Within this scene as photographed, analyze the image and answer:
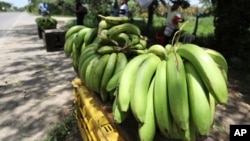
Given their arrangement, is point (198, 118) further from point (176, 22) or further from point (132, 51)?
point (176, 22)

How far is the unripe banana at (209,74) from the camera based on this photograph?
154 centimetres

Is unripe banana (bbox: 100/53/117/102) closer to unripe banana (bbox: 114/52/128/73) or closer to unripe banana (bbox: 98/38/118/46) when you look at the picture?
unripe banana (bbox: 114/52/128/73)

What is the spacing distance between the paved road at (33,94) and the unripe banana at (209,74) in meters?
2.89

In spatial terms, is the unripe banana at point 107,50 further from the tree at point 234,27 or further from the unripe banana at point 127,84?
the tree at point 234,27

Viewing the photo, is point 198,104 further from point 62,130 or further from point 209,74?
point 62,130

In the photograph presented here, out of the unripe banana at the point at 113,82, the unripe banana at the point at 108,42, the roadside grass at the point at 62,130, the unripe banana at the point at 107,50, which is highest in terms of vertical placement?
the unripe banana at the point at 108,42

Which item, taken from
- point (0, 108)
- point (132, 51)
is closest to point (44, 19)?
point (0, 108)

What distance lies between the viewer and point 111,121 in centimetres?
211

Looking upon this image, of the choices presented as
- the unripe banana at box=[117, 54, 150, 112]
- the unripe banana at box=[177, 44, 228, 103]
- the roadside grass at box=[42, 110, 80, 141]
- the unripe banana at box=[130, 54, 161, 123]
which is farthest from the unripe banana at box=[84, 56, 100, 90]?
the roadside grass at box=[42, 110, 80, 141]

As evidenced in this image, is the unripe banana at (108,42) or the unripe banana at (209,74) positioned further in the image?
the unripe banana at (108,42)

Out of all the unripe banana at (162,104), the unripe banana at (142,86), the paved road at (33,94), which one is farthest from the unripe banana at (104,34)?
the paved road at (33,94)

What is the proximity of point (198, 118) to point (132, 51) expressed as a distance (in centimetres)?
98

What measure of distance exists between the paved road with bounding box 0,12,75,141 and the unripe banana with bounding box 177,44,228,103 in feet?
9.47

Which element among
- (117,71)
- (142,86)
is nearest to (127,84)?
(142,86)
